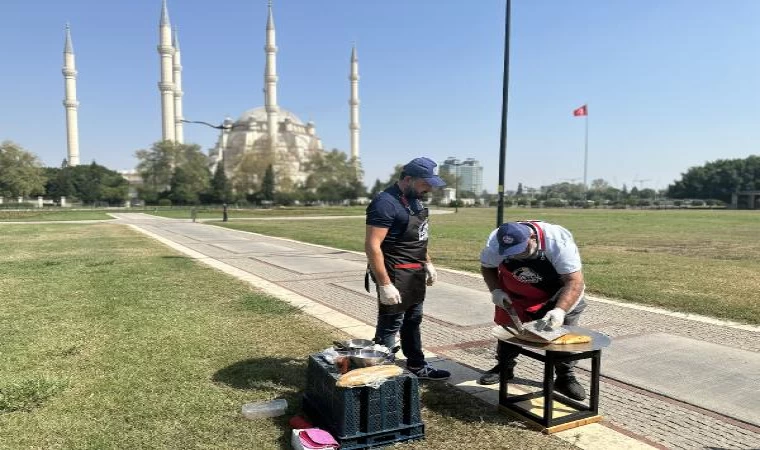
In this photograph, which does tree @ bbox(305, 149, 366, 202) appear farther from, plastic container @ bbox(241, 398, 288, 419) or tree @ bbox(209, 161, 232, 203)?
plastic container @ bbox(241, 398, 288, 419)

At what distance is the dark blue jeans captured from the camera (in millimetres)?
4578

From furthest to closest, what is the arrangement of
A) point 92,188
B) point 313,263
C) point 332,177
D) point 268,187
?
1. point 332,177
2. point 92,188
3. point 268,187
4. point 313,263

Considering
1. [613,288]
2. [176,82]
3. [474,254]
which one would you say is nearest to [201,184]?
[176,82]

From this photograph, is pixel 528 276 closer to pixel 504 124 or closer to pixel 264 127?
pixel 504 124

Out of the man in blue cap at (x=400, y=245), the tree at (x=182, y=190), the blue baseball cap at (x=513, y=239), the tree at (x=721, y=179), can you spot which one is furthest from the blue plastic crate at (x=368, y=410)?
the tree at (x=721, y=179)

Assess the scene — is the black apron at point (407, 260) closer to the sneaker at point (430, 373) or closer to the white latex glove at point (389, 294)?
the white latex glove at point (389, 294)

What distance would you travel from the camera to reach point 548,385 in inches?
151

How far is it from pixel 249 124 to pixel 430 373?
13749cm

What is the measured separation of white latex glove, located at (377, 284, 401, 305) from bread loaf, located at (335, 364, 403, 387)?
692 mm

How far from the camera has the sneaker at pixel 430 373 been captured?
493 cm

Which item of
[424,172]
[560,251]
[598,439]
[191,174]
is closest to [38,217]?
[191,174]

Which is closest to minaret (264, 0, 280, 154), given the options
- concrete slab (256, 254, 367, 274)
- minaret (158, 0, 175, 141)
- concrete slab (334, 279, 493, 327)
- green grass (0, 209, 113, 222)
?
minaret (158, 0, 175, 141)

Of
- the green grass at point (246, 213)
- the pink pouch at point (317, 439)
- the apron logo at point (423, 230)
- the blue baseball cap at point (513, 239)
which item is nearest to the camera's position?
the pink pouch at point (317, 439)

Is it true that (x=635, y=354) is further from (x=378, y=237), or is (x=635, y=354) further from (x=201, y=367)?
(x=201, y=367)
